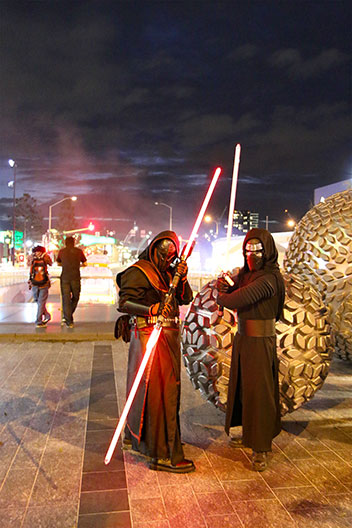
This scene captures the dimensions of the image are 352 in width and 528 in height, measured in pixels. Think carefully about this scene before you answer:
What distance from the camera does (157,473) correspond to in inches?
151

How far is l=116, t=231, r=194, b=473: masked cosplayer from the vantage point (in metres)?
3.85

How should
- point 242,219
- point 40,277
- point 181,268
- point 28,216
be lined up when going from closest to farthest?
point 181,268 → point 40,277 → point 242,219 → point 28,216

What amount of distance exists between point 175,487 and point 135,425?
24.5 inches

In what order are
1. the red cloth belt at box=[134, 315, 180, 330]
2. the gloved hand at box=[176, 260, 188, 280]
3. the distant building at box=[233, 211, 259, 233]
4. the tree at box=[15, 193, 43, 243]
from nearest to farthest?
1. the gloved hand at box=[176, 260, 188, 280]
2. the red cloth belt at box=[134, 315, 180, 330]
3. the distant building at box=[233, 211, 259, 233]
4. the tree at box=[15, 193, 43, 243]

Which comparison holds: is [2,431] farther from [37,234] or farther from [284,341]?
[37,234]

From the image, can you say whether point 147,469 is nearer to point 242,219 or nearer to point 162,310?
point 162,310

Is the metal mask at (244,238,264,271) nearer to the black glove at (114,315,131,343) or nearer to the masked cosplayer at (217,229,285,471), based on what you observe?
the masked cosplayer at (217,229,285,471)

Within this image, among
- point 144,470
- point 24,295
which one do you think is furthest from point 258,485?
point 24,295

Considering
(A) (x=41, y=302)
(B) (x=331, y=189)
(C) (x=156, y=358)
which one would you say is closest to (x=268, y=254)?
(C) (x=156, y=358)

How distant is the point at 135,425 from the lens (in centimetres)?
395

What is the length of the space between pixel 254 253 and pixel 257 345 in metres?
0.80

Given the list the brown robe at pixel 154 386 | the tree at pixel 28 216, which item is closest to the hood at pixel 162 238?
the brown robe at pixel 154 386

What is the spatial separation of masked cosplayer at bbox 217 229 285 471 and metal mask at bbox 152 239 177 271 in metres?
0.48

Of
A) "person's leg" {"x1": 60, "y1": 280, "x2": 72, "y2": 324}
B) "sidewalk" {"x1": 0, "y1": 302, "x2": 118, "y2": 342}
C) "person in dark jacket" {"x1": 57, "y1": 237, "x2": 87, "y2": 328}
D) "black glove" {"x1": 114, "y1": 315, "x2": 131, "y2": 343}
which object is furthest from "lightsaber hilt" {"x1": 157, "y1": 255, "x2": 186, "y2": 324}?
"person's leg" {"x1": 60, "y1": 280, "x2": 72, "y2": 324}
